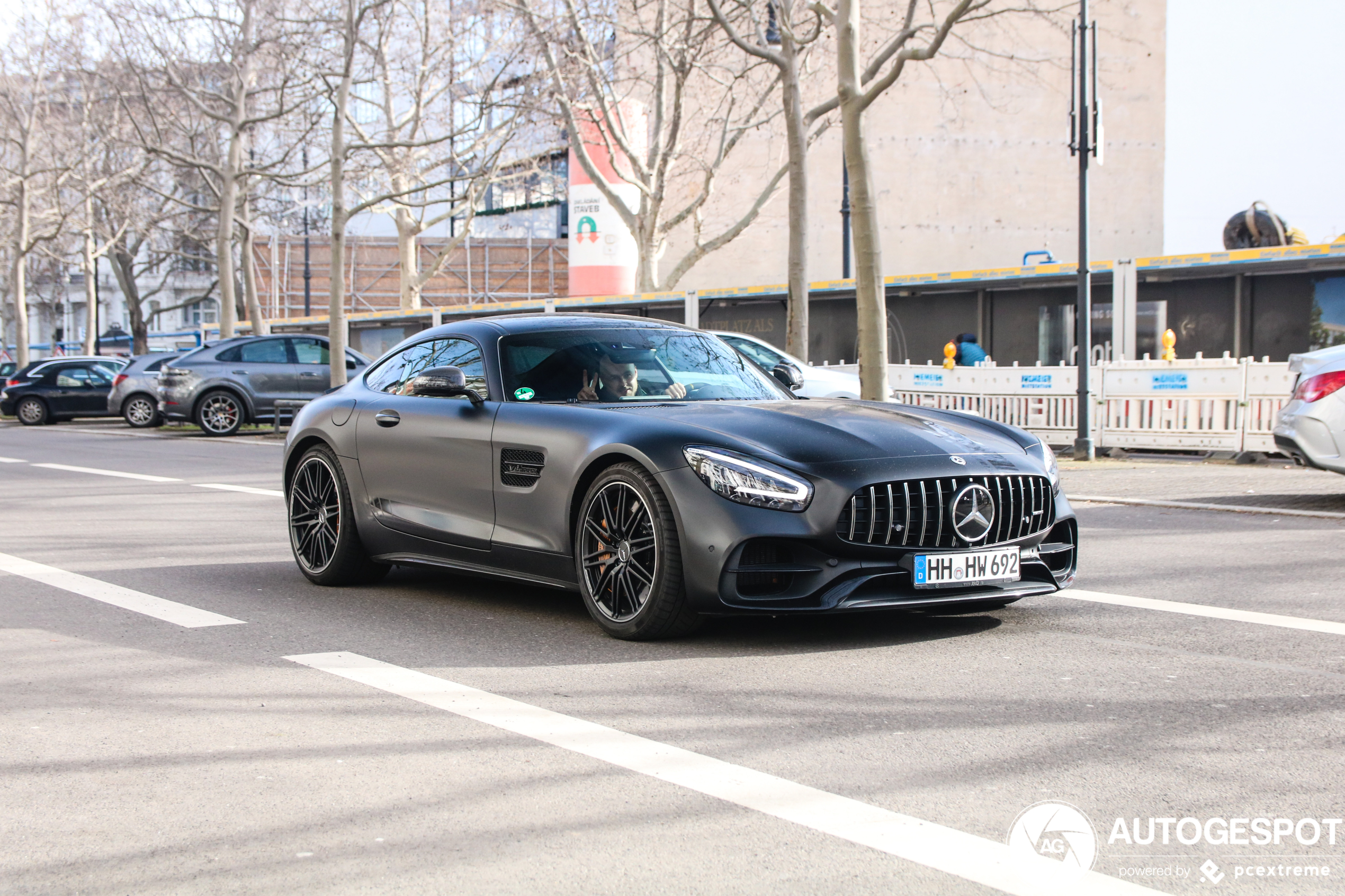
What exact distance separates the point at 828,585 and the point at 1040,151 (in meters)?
47.7

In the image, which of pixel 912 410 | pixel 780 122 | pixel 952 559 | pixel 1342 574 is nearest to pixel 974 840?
pixel 952 559

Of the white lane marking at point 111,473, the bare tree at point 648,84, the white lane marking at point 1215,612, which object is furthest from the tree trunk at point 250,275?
the white lane marking at point 1215,612

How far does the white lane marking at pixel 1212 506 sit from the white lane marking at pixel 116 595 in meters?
8.20

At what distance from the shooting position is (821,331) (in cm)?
2894

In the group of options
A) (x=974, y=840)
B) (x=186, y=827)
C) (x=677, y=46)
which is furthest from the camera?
(x=677, y=46)

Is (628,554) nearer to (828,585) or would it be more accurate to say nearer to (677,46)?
(828,585)

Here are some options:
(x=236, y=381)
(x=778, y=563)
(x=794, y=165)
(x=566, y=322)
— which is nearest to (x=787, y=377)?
(x=566, y=322)

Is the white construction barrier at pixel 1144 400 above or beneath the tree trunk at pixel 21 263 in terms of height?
beneath

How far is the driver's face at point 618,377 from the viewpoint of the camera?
22.2 ft

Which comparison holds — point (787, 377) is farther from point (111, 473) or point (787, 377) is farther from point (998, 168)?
point (998, 168)

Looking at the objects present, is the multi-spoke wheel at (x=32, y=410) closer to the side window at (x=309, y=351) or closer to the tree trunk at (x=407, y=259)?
the side window at (x=309, y=351)

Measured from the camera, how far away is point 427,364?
7.60 meters

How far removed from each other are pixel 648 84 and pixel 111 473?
2483 cm

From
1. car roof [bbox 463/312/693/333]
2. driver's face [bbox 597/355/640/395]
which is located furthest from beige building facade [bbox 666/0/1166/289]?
driver's face [bbox 597/355/640/395]
